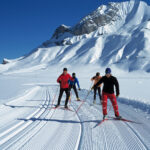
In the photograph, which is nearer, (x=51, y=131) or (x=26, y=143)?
(x=26, y=143)

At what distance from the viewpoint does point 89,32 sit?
167m

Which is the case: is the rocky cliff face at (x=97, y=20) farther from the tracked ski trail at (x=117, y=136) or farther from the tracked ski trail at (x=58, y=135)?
the tracked ski trail at (x=117, y=136)

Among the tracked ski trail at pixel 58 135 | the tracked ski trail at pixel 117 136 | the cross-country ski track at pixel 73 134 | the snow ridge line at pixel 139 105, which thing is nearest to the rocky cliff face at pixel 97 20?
the snow ridge line at pixel 139 105

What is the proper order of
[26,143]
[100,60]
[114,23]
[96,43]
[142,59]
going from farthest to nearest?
[114,23], [96,43], [100,60], [142,59], [26,143]

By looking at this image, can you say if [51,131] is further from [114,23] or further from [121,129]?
[114,23]

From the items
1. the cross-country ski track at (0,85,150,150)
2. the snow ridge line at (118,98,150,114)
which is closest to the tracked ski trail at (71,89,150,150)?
the cross-country ski track at (0,85,150,150)

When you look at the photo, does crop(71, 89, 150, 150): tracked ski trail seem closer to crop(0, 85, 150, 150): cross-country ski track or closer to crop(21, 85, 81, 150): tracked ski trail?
crop(0, 85, 150, 150): cross-country ski track

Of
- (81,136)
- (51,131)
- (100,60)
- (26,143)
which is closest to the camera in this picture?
(26,143)

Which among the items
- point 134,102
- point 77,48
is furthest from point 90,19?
point 134,102

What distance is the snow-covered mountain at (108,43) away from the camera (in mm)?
92062

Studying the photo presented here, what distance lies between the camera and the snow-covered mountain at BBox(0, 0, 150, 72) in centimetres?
9206

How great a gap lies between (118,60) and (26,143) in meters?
92.9

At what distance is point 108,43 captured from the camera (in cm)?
11806

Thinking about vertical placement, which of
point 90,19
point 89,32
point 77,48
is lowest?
point 77,48
